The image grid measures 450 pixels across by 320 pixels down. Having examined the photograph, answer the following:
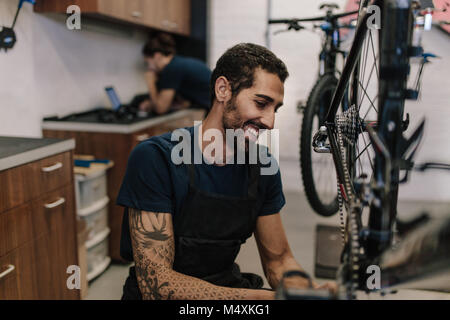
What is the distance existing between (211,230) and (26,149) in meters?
0.76

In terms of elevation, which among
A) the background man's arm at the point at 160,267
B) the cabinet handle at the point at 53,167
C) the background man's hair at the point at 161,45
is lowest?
the background man's arm at the point at 160,267

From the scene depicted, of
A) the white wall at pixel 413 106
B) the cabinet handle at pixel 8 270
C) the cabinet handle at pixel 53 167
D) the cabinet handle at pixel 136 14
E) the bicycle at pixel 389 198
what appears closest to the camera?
the bicycle at pixel 389 198

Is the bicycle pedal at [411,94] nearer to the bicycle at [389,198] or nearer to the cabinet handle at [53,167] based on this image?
the bicycle at [389,198]

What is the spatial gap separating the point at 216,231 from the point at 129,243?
22 centimetres

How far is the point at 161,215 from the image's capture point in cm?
91

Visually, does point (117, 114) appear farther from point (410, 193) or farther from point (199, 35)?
point (410, 193)

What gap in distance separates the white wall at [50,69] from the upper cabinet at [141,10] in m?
0.16

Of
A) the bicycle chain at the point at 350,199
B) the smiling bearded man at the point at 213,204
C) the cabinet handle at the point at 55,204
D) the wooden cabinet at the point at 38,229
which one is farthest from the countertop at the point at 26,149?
the bicycle chain at the point at 350,199

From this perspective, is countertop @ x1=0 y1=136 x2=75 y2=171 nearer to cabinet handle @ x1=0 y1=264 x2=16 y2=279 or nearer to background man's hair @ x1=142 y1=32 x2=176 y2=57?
cabinet handle @ x1=0 y1=264 x2=16 y2=279

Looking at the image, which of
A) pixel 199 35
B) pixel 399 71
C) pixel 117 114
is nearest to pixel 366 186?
pixel 399 71

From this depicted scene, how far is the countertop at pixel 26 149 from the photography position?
4.13 ft

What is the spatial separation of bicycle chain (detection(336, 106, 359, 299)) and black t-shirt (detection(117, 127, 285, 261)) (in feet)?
0.61

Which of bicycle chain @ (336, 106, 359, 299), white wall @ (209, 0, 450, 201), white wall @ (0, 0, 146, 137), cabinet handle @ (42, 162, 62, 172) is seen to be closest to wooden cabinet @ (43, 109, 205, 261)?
white wall @ (0, 0, 146, 137)
